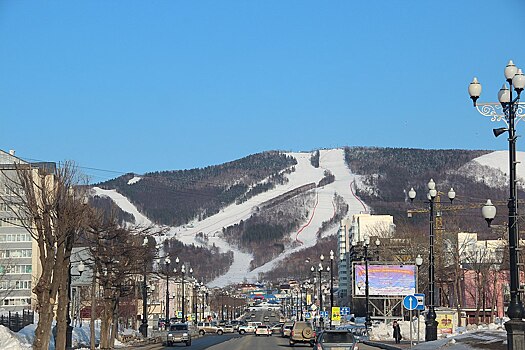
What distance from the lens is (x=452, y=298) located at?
130 m

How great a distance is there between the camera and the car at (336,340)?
35.3 meters

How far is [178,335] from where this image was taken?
6950 cm

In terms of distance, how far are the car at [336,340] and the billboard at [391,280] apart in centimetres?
4102

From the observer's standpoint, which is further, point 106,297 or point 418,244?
point 418,244

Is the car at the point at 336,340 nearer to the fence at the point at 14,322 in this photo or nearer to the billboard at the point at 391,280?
the fence at the point at 14,322

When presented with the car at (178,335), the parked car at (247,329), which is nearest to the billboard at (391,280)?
the car at (178,335)

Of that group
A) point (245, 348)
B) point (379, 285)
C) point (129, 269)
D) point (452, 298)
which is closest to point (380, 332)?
point (379, 285)

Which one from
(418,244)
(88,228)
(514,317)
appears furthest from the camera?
(418,244)

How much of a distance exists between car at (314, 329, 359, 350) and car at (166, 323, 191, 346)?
113ft

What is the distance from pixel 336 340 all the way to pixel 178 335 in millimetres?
35589

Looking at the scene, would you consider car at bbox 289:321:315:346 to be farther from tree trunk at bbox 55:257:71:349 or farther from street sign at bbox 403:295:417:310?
tree trunk at bbox 55:257:71:349

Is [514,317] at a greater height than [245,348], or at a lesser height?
greater

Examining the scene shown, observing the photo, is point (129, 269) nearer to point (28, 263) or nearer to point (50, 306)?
point (50, 306)

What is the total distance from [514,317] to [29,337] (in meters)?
31.1
